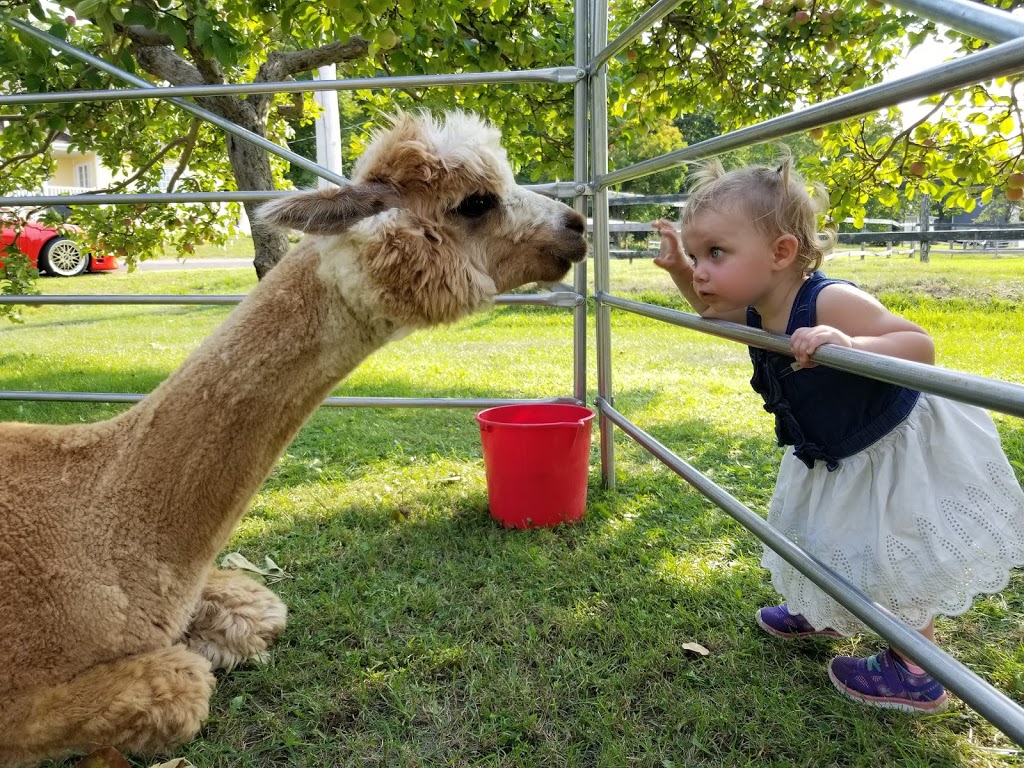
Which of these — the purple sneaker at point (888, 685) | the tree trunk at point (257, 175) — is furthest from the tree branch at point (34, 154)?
the purple sneaker at point (888, 685)

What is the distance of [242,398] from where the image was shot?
159 cm

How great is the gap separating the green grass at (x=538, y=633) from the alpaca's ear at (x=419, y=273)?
3.02 ft

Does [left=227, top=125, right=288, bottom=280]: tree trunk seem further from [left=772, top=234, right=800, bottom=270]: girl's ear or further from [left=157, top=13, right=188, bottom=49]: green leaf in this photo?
[left=772, top=234, right=800, bottom=270]: girl's ear

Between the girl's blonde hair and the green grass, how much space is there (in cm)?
105

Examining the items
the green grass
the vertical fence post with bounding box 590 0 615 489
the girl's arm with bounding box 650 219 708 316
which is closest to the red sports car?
the green grass

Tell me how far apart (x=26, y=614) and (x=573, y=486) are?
1746 millimetres

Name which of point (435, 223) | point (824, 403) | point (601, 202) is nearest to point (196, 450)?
point (435, 223)

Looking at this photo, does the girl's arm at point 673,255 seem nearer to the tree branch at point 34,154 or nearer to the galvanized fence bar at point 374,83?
the galvanized fence bar at point 374,83

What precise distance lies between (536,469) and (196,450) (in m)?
1.27

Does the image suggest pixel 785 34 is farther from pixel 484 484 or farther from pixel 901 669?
pixel 901 669

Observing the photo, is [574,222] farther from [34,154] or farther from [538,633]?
[34,154]

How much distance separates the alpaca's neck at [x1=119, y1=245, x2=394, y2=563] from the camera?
5.23 feet

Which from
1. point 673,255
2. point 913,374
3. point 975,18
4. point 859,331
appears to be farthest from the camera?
point 673,255

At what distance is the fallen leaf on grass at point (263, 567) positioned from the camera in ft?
7.66
